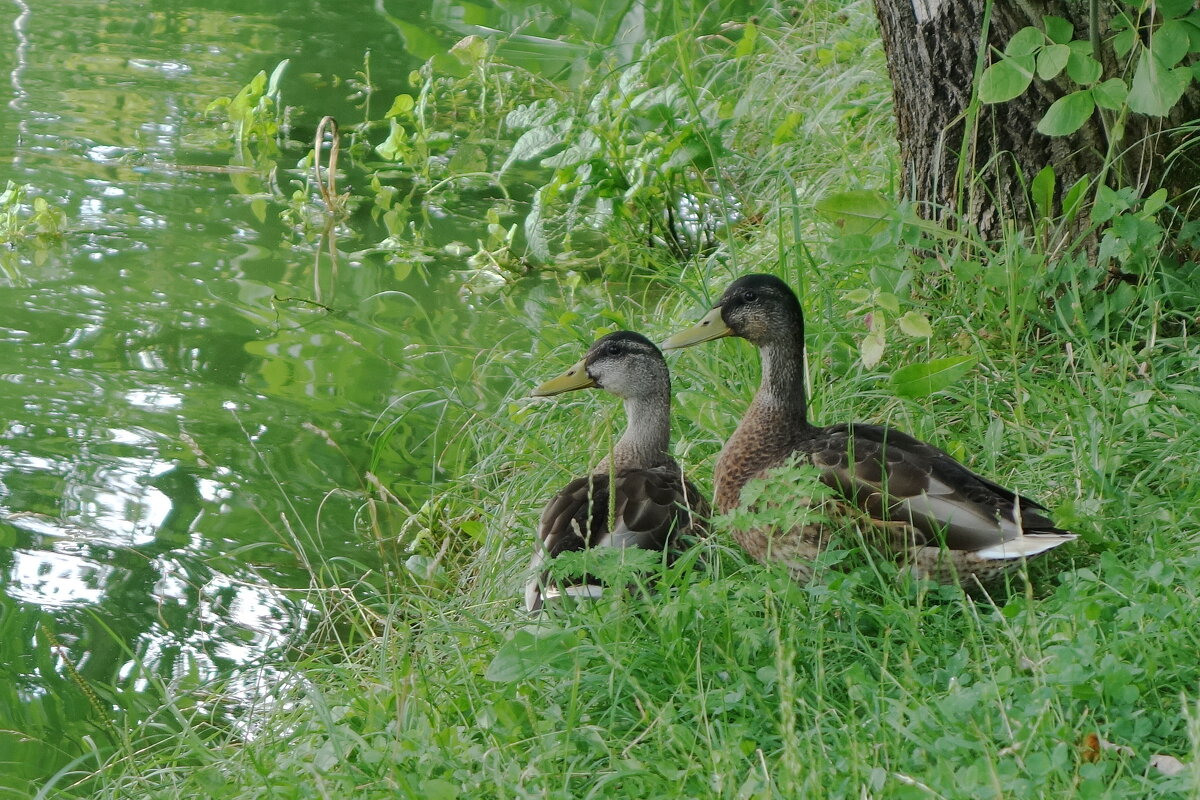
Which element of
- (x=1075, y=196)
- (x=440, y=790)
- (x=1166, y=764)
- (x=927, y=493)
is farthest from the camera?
(x=1075, y=196)

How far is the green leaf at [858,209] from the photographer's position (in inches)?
157

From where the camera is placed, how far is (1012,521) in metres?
3.01

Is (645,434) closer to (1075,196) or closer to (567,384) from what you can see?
(567,384)

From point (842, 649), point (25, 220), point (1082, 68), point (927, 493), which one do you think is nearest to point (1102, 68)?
point (1082, 68)

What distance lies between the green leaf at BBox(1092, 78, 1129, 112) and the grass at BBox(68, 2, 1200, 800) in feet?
1.93

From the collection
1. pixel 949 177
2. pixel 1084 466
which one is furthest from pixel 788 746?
pixel 949 177

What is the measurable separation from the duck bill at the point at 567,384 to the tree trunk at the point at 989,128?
1213 mm

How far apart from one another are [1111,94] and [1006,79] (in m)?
0.29

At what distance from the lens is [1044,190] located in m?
4.06

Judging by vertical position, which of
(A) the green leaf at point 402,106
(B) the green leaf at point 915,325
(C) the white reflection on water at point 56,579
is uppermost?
(B) the green leaf at point 915,325

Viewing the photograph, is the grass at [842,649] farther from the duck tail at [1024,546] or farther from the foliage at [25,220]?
the foliage at [25,220]

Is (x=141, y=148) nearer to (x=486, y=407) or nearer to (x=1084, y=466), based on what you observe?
(x=486, y=407)

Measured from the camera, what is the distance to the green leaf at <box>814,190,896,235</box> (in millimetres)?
3996

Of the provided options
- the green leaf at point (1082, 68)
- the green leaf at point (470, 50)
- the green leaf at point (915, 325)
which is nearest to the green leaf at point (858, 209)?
the green leaf at point (915, 325)
